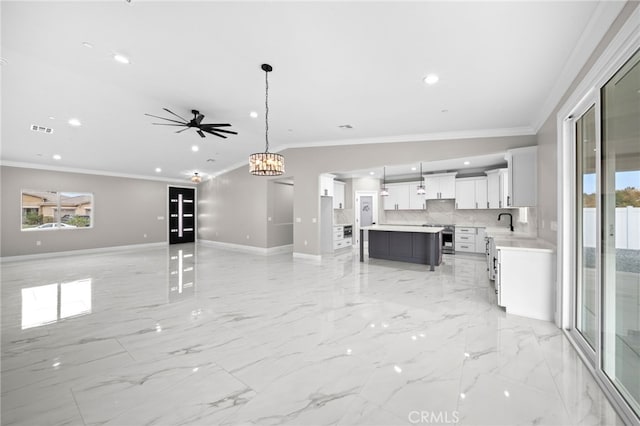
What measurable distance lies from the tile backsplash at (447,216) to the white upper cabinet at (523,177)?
9.49 ft

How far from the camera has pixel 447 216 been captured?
834cm

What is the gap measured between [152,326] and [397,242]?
5074mm

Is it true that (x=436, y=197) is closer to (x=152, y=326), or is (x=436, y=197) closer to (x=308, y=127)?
(x=308, y=127)

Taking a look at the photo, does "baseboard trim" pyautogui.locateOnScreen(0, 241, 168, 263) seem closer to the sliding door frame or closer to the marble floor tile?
the marble floor tile

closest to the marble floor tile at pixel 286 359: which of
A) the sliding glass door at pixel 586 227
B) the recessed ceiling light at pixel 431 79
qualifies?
the sliding glass door at pixel 586 227

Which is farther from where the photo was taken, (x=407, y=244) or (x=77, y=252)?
(x=77, y=252)

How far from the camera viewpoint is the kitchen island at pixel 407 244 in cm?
572

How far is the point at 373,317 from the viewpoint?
3.17 m

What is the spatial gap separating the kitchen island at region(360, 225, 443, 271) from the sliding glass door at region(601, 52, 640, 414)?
361cm

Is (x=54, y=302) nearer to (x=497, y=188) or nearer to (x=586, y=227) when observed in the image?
(x=586, y=227)

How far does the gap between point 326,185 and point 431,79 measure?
454 cm

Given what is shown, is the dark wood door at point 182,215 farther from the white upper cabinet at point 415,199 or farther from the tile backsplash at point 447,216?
the white upper cabinet at point 415,199

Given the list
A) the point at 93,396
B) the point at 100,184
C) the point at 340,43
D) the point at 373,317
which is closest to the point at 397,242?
the point at 373,317

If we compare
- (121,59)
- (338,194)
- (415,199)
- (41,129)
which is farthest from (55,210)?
(415,199)
